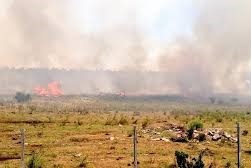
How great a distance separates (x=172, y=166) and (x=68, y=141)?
21138mm

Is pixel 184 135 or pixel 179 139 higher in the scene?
pixel 184 135

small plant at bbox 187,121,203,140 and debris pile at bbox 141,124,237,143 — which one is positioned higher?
small plant at bbox 187,121,203,140

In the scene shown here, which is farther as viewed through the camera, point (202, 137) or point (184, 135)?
point (184, 135)

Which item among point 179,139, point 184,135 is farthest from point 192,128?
point 179,139

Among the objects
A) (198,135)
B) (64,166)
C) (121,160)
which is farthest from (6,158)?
(198,135)

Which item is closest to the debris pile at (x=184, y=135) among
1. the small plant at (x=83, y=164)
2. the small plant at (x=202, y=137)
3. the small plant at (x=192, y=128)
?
the small plant at (x=202, y=137)

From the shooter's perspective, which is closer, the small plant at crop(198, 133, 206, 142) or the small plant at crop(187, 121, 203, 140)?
the small plant at crop(198, 133, 206, 142)

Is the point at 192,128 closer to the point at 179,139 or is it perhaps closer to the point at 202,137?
the point at 202,137

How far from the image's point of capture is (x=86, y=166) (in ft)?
153

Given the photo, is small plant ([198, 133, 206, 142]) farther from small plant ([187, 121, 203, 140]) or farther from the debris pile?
small plant ([187, 121, 203, 140])

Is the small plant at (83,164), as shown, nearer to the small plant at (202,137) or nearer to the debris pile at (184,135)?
the debris pile at (184,135)

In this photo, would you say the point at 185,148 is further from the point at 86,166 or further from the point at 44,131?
the point at 44,131

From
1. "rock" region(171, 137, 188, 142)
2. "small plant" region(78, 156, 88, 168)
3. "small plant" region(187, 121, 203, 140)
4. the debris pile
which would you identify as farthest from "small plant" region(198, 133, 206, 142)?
"small plant" region(78, 156, 88, 168)

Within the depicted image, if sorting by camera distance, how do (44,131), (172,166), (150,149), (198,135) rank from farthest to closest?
1. (44,131)
2. (198,135)
3. (150,149)
4. (172,166)
